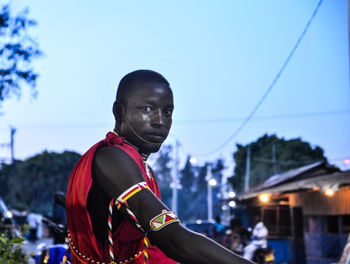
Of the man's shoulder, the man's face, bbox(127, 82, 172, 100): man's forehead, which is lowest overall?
the man's shoulder

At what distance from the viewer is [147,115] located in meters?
1.72

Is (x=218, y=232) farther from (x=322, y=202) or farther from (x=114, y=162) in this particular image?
(x=114, y=162)

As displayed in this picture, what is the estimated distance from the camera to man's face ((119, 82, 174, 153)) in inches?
67.8

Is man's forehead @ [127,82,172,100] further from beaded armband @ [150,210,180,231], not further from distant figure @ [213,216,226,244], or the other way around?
distant figure @ [213,216,226,244]

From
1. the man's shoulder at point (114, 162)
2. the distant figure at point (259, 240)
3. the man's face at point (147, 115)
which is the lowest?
the distant figure at point (259, 240)

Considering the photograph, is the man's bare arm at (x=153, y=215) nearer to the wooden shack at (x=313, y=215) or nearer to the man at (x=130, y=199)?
the man at (x=130, y=199)

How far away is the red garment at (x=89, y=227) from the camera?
Answer: 5.18ft

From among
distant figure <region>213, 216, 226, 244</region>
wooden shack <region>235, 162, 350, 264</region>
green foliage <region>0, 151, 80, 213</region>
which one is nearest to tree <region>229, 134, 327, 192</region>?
green foliage <region>0, 151, 80, 213</region>

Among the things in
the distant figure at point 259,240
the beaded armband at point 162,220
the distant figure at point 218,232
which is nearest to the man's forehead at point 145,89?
the beaded armband at point 162,220

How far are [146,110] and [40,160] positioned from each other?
4852cm

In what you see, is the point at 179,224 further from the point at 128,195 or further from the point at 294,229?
the point at 294,229

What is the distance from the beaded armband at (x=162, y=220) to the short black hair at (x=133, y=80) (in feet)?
1.97

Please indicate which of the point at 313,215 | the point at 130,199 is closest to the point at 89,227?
the point at 130,199

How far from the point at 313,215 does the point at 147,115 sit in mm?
15661
